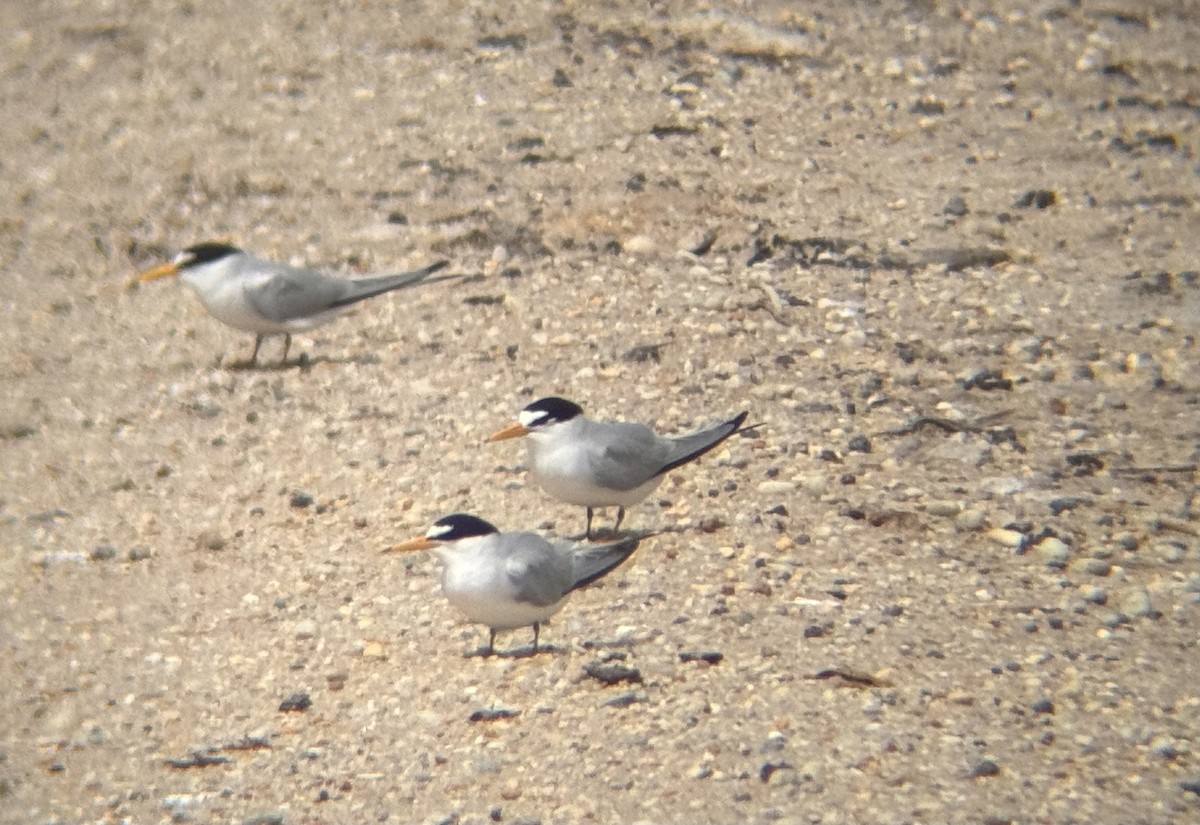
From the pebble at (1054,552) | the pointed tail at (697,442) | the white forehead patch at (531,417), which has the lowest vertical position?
the pebble at (1054,552)

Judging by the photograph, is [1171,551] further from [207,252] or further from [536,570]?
[207,252]

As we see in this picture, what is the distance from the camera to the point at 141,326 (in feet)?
24.0

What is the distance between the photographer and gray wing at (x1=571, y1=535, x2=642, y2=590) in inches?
197

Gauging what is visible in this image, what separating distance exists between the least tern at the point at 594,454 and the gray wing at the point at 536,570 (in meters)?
0.44

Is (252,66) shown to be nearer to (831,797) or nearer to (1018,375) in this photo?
(1018,375)

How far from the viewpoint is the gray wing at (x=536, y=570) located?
4824mm

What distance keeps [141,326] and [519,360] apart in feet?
5.86

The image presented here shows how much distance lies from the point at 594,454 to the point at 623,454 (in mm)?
101

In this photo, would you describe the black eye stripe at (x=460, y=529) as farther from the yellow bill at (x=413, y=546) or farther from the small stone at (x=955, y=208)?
the small stone at (x=955, y=208)

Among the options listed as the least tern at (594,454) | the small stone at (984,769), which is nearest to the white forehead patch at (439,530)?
the least tern at (594,454)

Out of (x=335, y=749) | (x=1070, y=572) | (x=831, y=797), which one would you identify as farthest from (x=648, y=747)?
(x=1070, y=572)

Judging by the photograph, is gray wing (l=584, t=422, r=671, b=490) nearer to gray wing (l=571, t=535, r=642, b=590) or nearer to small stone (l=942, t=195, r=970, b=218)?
gray wing (l=571, t=535, r=642, b=590)

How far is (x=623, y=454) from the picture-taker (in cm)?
540

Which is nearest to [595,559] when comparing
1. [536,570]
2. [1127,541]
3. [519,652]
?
[536,570]
